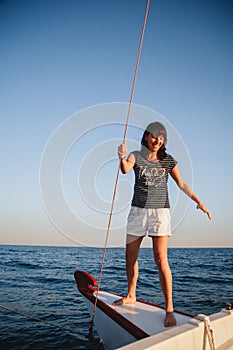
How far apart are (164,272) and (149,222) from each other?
504mm

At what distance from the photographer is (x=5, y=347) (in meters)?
3.82

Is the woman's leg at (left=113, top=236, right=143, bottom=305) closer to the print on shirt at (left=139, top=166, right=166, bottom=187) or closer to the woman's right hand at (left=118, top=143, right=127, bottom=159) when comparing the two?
the print on shirt at (left=139, top=166, right=166, bottom=187)

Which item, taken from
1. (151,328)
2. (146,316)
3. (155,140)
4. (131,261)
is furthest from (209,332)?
(155,140)

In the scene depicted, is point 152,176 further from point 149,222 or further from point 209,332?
point 209,332

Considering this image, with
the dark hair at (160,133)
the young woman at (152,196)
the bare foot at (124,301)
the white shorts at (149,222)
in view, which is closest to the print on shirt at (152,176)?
the young woman at (152,196)

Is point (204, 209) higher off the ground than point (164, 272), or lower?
higher

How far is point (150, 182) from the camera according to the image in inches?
109

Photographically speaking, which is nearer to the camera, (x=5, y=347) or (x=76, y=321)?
(x=5, y=347)

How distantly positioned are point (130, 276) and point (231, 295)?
6.86 meters

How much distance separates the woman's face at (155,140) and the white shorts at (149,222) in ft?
2.25

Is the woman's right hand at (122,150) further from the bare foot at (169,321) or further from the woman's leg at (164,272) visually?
the bare foot at (169,321)

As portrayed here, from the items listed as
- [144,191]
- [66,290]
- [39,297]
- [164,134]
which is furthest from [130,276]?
[66,290]

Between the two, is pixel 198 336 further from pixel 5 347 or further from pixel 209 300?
pixel 209 300

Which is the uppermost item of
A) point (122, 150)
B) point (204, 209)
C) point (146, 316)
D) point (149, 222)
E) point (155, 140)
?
point (155, 140)
